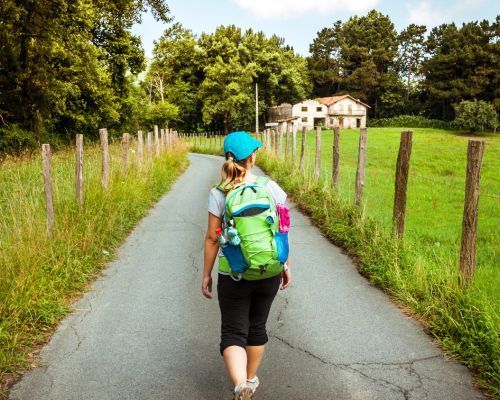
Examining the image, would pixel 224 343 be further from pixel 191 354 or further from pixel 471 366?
pixel 471 366

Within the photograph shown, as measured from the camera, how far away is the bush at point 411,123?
71938 millimetres

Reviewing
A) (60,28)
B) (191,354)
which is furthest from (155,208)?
(60,28)

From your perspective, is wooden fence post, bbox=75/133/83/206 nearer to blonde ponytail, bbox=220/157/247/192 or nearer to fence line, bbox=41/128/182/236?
fence line, bbox=41/128/182/236

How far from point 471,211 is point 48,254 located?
15.5 feet

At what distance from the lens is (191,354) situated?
158 inches

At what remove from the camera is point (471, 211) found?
4.79 metres

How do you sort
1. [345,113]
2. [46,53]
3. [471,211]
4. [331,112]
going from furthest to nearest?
[331,112] < [345,113] < [46,53] < [471,211]

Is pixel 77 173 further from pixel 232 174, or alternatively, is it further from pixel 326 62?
pixel 326 62

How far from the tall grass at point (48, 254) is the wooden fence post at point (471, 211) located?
413 centimetres

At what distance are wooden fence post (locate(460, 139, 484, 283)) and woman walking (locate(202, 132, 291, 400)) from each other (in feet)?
8.73

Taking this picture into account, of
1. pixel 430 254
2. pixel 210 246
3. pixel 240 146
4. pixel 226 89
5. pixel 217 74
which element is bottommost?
pixel 430 254

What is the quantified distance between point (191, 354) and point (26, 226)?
9.63ft

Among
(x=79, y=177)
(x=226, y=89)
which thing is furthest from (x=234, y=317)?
(x=226, y=89)

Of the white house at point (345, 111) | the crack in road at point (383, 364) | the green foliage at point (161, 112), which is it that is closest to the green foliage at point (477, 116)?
the white house at point (345, 111)
